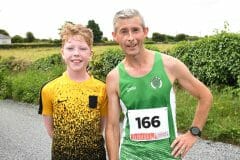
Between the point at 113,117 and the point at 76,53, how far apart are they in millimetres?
491

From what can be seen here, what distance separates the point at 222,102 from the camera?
12.2 m

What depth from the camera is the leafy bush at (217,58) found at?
46.9 feet

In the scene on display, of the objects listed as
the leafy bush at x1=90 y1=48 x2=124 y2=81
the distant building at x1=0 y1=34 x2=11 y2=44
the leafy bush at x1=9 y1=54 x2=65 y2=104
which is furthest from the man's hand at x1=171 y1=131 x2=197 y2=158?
the distant building at x1=0 y1=34 x2=11 y2=44

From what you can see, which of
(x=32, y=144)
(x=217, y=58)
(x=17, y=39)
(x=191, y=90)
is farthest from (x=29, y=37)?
(x=191, y=90)

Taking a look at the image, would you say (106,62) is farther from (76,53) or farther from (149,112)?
(149,112)

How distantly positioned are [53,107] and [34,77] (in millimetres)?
17217

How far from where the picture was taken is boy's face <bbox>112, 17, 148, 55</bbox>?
10.7 ft

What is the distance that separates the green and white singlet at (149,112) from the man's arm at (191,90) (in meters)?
0.05

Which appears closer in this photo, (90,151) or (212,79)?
(90,151)

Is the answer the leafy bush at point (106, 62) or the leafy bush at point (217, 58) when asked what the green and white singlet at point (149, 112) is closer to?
the leafy bush at point (217, 58)

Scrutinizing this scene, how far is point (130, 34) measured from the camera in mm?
3268

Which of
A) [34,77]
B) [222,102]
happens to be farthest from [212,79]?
[34,77]

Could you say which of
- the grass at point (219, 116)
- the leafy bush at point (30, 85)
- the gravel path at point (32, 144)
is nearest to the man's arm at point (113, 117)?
the gravel path at point (32, 144)

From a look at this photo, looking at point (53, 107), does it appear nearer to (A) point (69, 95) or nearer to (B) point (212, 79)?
(A) point (69, 95)
